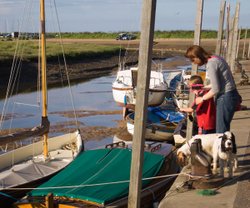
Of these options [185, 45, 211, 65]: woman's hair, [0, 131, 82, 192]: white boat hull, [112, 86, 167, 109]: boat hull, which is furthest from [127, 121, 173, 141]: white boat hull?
[185, 45, 211, 65]: woman's hair

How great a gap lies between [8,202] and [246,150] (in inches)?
203

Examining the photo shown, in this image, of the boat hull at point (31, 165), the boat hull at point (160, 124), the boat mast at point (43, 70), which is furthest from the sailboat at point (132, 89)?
the boat mast at point (43, 70)

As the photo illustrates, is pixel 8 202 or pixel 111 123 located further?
pixel 111 123

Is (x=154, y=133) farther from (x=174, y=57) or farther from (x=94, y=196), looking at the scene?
(x=174, y=57)

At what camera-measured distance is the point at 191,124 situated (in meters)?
9.25

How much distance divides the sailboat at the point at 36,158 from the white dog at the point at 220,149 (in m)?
4.73

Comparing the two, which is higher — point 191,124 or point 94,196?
point 191,124

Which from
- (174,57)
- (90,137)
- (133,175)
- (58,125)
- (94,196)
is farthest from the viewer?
(174,57)

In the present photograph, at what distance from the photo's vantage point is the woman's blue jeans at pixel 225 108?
279 inches

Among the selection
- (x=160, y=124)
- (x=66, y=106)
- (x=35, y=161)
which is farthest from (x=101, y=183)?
(x=66, y=106)

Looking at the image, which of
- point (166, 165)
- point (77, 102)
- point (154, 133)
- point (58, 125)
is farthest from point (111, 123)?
point (166, 165)

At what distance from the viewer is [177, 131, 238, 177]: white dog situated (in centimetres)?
684

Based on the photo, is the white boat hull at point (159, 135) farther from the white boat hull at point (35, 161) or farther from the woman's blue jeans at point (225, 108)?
the woman's blue jeans at point (225, 108)

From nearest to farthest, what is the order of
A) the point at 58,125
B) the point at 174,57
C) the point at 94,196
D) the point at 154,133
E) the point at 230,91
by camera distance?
the point at 230,91 → the point at 94,196 → the point at 154,133 → the point at 58,125 → the point at 174,57
